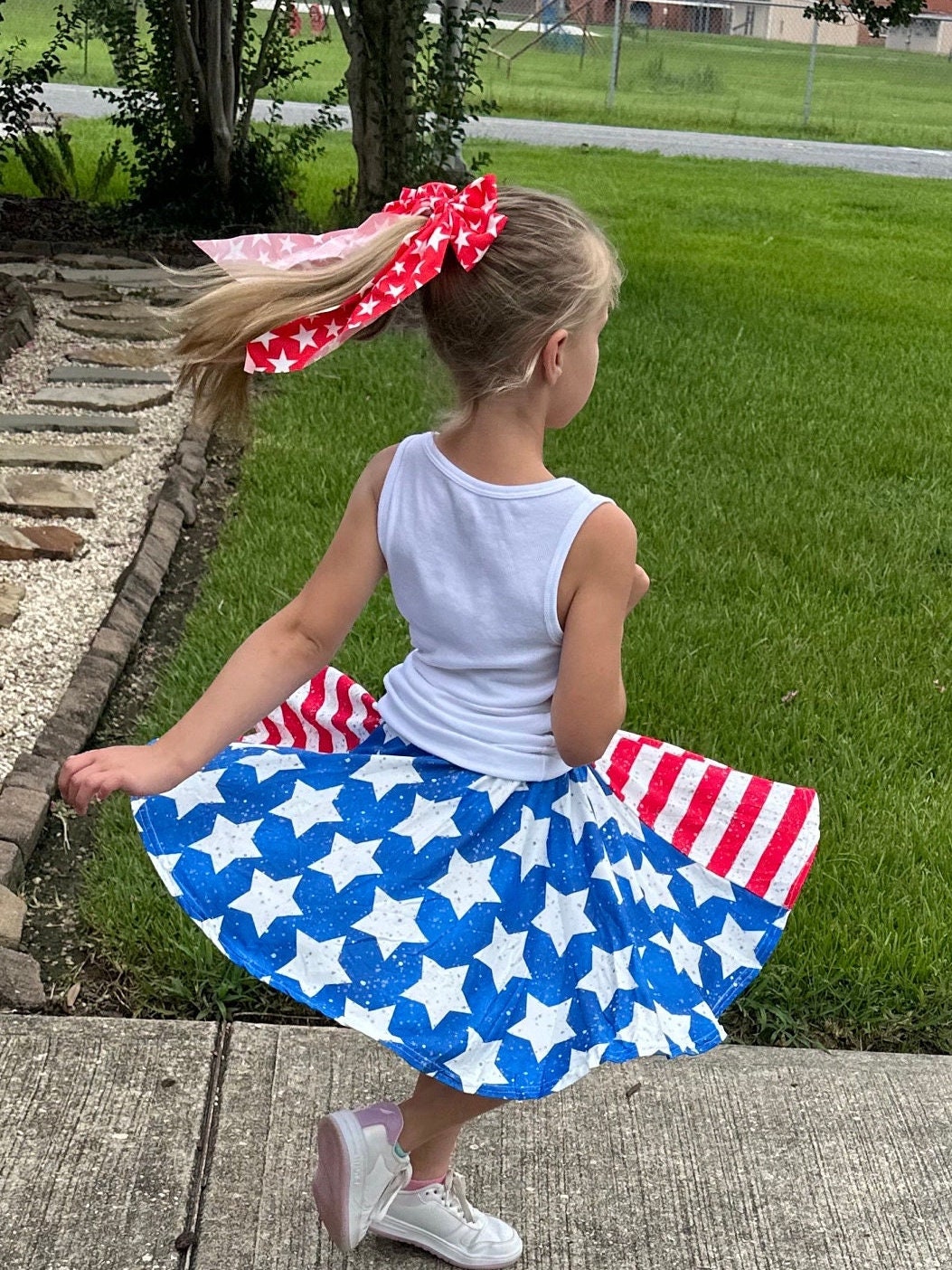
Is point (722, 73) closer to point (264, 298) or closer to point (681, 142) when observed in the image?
point (681, 142)

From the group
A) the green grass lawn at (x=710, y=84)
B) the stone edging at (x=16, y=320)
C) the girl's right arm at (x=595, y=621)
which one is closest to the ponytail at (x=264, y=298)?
the girl's right arm at (x=595, y=621)

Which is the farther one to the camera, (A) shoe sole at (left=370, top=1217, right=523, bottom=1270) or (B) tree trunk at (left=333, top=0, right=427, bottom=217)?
(B) tree trunk at (left=333, top=0, right=427, bottom=217)

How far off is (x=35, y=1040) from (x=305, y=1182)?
547 mm

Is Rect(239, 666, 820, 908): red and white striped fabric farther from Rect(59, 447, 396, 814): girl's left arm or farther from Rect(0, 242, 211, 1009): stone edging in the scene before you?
Rect(0, 242, 211, 1009): stone edging

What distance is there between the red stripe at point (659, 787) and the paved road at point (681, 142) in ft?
53.6

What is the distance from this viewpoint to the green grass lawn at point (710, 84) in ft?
74.0

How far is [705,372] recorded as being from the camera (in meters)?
6.88

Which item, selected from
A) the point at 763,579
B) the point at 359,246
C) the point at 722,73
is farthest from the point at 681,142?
the point at 359,246

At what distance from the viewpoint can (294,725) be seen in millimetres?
2193

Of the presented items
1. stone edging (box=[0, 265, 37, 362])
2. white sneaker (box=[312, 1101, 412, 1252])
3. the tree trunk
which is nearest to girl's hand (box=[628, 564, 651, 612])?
white sneaker (box=[312, 1101, 412, 1252])

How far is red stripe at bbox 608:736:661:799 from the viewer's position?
212cm

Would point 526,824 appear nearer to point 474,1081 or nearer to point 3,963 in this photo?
point 474,1081

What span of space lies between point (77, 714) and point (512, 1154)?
1616 mm

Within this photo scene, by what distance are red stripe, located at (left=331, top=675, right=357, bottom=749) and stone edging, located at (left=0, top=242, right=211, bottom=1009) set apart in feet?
1.47
